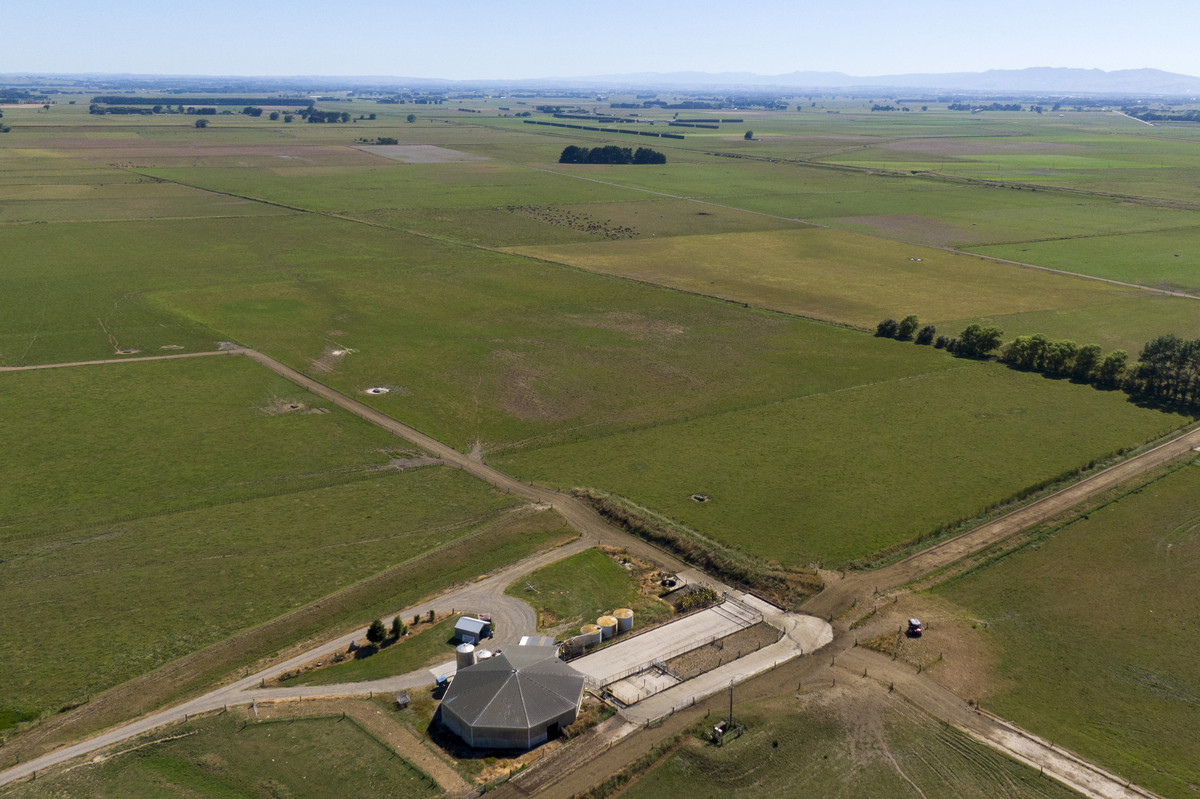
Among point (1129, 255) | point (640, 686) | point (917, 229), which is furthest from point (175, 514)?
point (1129, 255)

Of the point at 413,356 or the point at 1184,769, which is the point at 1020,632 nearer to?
the point at 1184,769

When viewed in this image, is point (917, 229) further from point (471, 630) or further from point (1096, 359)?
point (471, 630)

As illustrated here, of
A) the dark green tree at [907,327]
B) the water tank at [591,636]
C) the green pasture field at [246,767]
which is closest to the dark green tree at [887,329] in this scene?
the dark green tree at [907,327]

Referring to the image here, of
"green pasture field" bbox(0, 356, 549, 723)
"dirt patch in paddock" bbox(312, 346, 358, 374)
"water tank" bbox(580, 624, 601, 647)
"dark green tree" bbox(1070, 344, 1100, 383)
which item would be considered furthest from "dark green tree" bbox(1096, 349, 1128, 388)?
"dirt patch in paddock" bbox(312, 346, 358, 374)

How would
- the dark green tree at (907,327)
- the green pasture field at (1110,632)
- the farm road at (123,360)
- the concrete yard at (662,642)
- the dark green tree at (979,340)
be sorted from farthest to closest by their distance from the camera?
the dark green tree at (907,327) → the dark green tree at (979,340) → the farm road at (123,360) → the concrete yard at (662,642) → the green pasture field at (1110,632)

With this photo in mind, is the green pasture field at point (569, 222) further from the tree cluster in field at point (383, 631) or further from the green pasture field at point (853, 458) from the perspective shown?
the tree cluster in field at point (383, 631)

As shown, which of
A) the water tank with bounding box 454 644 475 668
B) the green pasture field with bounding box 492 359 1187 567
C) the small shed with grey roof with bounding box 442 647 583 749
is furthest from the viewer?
the green pasture field with bounding box 492 359 1187 567

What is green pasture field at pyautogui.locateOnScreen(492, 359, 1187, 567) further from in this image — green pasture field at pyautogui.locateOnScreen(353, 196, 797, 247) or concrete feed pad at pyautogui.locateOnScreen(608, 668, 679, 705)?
green pasture field at pyautogui.locateOnScreen(353, 196, 797, 247)
